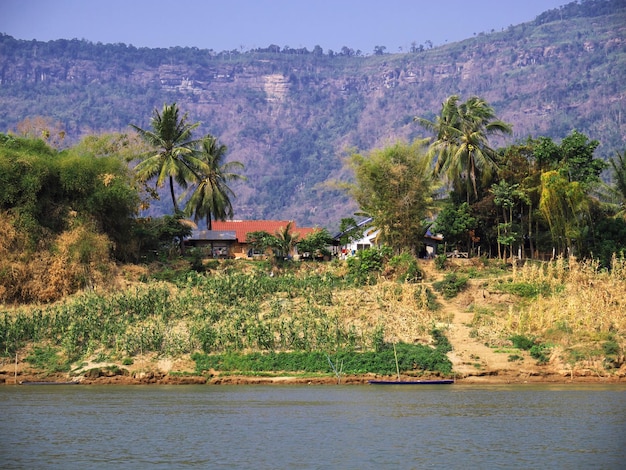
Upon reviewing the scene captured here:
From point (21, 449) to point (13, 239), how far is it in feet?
79.2

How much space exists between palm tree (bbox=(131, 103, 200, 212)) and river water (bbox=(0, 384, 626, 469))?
2137 centimetres

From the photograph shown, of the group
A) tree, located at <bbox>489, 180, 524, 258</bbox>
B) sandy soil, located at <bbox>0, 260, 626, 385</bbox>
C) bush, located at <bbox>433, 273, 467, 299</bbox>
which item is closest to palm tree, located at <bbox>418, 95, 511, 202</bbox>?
tree, located at <bbox>489, 180, 524, 258</bbox>

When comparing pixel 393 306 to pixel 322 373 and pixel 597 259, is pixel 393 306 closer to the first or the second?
pixel 322 373

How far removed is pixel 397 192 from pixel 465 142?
5.81 m

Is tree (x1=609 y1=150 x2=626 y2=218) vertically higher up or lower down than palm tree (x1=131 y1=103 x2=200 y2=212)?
lower down

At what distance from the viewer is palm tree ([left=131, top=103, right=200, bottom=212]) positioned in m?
57.0

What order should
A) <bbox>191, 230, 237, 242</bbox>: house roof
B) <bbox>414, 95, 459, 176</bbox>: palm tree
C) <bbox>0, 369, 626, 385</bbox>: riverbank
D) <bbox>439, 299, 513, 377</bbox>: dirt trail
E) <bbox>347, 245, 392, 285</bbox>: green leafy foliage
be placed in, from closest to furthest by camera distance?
1. <bbox>0, 369, 626, 385</bbox>: riverbank
2. <bbox>439, 299, 513, 377</bbox>: dirt trail
3. <bbox>347, 245, 392, 285</bbox>: green leafy foliage
4. <bbox>414, 95, 459, 176</bbox>: palm tree
5. <bbox>191, 230, 237, 242</bbox>: house roof

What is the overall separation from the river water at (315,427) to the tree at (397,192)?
16422 millimetres

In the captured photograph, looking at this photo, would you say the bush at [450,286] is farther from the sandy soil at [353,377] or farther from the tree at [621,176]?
the tree at [621,176]

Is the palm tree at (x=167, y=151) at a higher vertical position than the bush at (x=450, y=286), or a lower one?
higher

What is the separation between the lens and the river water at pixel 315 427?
23.2 metres

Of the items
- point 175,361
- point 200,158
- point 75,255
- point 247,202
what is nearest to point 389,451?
point 175,361

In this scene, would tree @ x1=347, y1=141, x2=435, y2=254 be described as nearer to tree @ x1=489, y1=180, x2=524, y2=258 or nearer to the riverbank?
tree @ x1=489, y1=180, x2=524, y2=258

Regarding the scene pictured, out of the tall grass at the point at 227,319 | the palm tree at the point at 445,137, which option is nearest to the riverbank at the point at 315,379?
the tall grass at the point at 227,319
